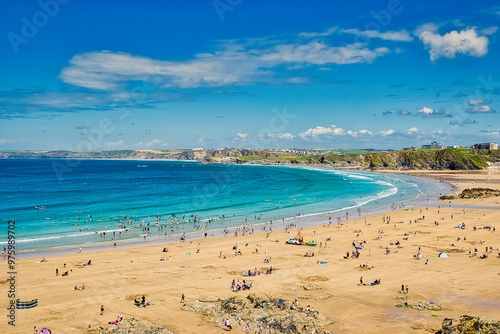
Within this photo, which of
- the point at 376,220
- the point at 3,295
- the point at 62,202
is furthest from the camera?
the point at 62,202

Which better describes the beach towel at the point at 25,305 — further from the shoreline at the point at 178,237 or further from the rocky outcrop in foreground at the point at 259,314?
the shoreline at the point at 178,237

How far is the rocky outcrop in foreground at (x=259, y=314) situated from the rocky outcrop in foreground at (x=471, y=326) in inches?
259

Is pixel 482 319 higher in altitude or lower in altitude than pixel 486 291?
higher

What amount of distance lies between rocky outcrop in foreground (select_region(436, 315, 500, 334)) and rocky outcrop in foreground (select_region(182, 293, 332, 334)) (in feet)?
21.6

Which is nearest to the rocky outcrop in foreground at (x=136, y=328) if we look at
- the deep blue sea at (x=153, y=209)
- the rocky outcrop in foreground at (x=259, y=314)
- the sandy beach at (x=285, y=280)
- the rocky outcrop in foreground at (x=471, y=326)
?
the sandy beach at (x=285, y=280)

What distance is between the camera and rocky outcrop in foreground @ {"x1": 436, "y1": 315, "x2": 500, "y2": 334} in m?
16.2

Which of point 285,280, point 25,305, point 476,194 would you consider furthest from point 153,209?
point 476,194

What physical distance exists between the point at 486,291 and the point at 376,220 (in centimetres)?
3332

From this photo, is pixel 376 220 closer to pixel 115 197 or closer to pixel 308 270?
pixel 308 270

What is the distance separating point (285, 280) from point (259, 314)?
825cm

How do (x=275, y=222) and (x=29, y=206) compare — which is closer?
(x=275, y=222)

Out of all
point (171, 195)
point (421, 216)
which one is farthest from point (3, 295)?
point (171, 195)

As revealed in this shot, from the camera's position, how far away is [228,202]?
81.6m

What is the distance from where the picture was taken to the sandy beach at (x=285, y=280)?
2273 cm
